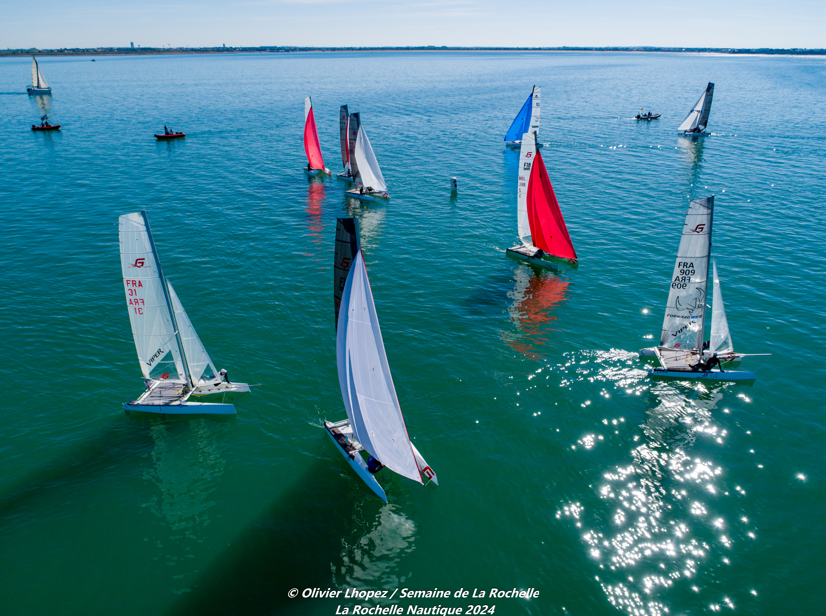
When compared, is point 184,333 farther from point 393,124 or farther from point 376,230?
point 393,124

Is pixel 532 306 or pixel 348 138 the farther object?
pixel 348 138

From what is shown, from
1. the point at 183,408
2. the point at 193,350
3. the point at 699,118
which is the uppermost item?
the point at 699,118

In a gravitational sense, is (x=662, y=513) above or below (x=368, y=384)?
below

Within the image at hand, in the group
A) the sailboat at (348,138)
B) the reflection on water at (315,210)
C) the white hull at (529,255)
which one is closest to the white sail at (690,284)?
the white hull at (529,255)

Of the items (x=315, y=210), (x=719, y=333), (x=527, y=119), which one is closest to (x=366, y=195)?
(x=315, y=210)

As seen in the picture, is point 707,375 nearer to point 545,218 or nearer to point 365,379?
point 545,218

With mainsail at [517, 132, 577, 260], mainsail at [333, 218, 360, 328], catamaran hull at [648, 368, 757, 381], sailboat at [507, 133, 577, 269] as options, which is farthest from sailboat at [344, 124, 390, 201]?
mainsail at [333, 218, 360, 328]

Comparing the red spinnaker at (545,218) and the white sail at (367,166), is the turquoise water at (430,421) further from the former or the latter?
the white sail at (367,166)

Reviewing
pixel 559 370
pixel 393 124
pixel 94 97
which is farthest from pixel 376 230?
pixel 94 97

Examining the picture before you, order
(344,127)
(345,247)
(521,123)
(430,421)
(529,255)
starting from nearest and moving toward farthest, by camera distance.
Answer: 1. (345,247)
2. (430,421)
3. (529,255)
4. (344,127)
5. (521,123)
